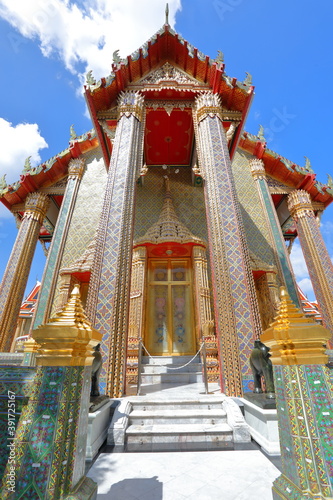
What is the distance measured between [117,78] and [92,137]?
3687 millimetres

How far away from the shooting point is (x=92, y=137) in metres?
9.81

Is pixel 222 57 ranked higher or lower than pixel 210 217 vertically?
Result: higher

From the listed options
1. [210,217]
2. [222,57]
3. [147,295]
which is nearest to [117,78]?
[222,57]

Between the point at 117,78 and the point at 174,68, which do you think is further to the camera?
the point at 174,68

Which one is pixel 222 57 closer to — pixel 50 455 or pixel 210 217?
pixel 210 217

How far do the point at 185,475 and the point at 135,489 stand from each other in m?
0.42

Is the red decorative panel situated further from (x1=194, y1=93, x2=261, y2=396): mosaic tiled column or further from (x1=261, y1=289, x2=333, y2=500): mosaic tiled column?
(x1=261, y1=289, x2=333, y2=500): mosaic tiled column

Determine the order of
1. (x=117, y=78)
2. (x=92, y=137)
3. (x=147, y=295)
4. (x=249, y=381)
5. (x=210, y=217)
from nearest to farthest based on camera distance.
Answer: (x=249, y=381) → (x=210, y=217) → (x=117, y=78) → (x=147, y=295) → (x=92, y=137)

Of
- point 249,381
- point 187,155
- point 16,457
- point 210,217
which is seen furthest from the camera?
point 187,155

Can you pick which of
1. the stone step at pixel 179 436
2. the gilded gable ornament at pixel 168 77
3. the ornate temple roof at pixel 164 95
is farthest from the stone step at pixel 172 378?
the gilded gable ornament at pixel 168 77

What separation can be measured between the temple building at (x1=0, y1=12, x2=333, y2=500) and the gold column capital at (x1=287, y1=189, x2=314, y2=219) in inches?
2.0

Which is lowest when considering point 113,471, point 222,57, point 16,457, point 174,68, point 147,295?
point 113,471

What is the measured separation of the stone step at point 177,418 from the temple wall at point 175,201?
5.21 metres

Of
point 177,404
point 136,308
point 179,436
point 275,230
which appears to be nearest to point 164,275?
point 136,308
